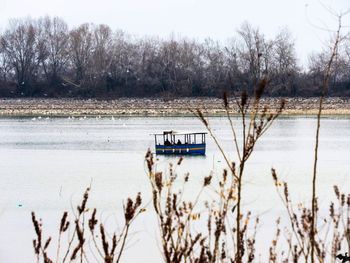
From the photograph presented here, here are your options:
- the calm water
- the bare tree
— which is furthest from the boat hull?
the bare tree

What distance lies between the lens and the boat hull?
27.8 metres

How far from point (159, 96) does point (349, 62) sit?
2029 cm

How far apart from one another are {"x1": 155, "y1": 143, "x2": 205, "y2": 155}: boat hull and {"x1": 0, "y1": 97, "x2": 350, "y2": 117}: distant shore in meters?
24.6

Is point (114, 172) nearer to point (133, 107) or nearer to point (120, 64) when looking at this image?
point (133, 107)

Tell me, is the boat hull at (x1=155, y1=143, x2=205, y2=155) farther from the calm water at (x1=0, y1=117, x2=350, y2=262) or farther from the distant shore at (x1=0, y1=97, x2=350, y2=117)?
the distant shore at (x1=0, y1=97, x2=350, y2=117)

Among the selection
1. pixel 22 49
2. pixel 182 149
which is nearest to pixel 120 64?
pixel 22 49

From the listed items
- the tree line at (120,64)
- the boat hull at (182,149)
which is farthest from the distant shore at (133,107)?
the boat hull at (182,149)

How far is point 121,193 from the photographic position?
16.7 meters

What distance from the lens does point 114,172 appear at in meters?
21.4

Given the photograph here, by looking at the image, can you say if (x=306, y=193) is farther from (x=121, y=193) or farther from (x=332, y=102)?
(x=332, y=102)

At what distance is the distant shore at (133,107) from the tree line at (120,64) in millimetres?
3520

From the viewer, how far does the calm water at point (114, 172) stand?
1268cm

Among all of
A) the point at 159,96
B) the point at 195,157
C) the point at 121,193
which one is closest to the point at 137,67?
the point at 159,96

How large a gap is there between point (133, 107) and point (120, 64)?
17.9 metres
